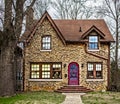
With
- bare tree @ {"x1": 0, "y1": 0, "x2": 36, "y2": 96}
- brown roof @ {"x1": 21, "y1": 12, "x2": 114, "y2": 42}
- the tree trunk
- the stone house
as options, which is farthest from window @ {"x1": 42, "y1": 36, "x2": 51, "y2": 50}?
Answer: the tree trunk

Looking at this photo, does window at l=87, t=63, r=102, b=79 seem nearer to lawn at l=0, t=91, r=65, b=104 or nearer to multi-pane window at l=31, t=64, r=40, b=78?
multi-pane window at l=31, t=64, r=40, b=78

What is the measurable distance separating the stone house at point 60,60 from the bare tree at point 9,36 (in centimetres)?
619

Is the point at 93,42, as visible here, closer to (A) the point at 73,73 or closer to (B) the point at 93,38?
(B) the point at 93,38

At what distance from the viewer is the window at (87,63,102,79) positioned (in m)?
32.0

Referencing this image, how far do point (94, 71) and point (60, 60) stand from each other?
11.6 feet

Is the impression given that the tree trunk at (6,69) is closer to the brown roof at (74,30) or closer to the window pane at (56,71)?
the brown roof at (74,30)

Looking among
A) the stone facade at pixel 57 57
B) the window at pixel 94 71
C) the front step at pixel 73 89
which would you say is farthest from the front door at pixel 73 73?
the window at pixel 94 71

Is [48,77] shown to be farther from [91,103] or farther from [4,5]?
[91,103]

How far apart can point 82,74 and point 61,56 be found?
2725mm

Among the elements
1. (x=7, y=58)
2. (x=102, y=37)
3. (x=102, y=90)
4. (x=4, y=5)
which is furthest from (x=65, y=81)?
(x=4, y=5)

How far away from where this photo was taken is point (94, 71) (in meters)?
32.0

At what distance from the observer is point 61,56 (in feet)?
105

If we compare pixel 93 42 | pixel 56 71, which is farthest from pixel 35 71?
pixel 93 42

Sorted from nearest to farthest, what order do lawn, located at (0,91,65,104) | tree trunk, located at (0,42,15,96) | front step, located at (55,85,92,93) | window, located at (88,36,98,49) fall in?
1. lawn, located at (0,91,65,104)
2. tree trunk, located at (0,42,15,96)
3. front step, located at (55,85,92,93)
4. window, located at (88,36,98,49)
